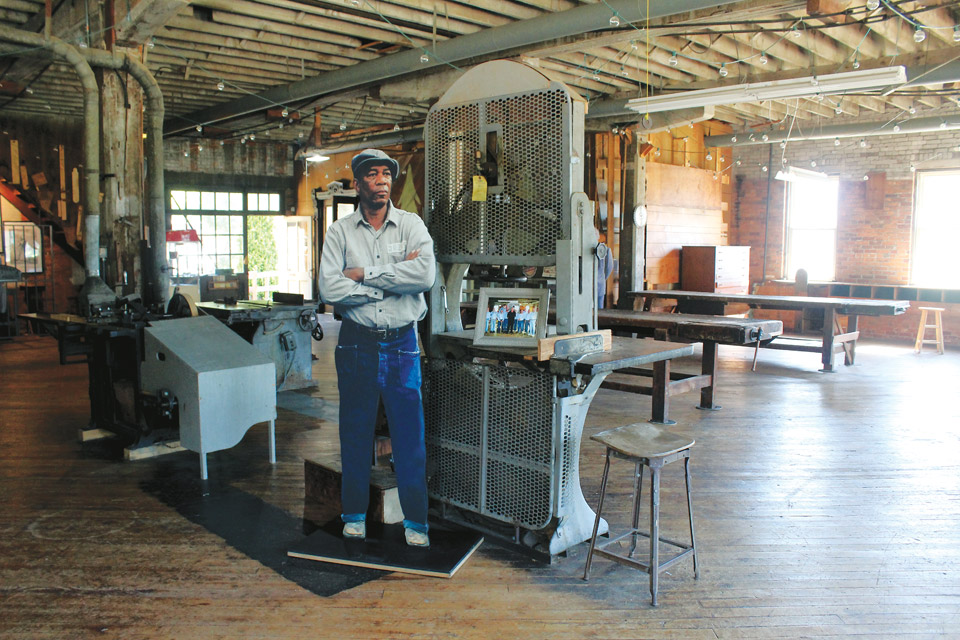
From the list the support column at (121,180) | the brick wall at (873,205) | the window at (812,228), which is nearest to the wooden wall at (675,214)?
the brick wall at (873,205)

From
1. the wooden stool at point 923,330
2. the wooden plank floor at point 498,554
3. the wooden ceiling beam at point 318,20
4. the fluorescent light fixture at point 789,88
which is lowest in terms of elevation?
the wooden plank floor at point 498,554

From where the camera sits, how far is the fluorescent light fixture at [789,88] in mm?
5715

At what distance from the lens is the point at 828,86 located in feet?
19.8

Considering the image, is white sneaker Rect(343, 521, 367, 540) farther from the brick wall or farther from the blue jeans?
the brick wall

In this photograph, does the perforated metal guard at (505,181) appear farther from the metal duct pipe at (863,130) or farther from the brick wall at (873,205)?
the brick wall at (873,205)

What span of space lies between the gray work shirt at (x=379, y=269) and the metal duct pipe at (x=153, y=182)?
3.51 meters

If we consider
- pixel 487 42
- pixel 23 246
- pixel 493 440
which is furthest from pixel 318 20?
pixel 23 246

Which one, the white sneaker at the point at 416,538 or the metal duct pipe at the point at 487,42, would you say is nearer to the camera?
the white sneaker at the point at 416,538

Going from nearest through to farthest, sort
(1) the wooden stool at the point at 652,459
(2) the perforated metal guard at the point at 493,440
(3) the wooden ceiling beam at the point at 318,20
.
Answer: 1. (1) the wooden stool at the point at 652,459
2. (2) the perforated metal guard at the point at 493,440
3. (3) the wooden ceiling beam at the point at 318,20

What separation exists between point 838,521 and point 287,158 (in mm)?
13654

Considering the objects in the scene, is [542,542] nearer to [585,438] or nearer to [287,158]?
[585,438]

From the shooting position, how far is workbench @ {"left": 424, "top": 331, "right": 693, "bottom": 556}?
11.2ft

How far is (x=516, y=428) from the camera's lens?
357cm

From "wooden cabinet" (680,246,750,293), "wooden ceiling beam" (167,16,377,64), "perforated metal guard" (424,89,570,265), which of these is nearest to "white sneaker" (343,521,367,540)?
"perforated metal guard" (424,89,570,265)
